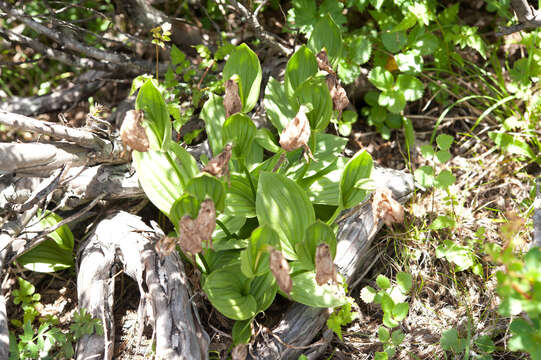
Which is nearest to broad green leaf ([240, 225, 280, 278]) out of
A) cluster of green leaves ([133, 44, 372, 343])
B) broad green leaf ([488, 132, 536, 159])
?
cluster of green leaves ([133, 44, 372, 343])

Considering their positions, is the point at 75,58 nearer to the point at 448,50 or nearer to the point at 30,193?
the point at 30,193

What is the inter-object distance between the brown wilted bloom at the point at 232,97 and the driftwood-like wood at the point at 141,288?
2.57ft

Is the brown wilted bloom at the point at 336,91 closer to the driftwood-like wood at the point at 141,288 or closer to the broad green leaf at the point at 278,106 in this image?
the broad green leaf at the point at 278,106

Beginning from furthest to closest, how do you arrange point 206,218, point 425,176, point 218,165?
point 425,176 → point 218,165 → point 206,218

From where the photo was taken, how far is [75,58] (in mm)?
2988

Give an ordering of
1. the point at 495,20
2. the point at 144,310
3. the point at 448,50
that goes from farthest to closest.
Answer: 1. the point at 495,20
2. the point at 448,50
3. the point at 144,310

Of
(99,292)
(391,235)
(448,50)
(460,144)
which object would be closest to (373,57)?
(448,50)

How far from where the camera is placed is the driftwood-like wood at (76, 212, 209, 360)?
1961 mm

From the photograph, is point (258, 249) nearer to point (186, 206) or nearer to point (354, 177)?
point (186, 206)

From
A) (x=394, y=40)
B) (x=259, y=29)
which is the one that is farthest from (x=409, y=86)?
(x=259, y=29)

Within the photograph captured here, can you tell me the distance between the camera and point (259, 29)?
2736mm

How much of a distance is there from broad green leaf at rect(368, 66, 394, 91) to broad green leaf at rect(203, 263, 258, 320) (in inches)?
56.0

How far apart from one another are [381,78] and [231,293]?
5.21 ft

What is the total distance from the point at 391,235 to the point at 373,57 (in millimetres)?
1235
